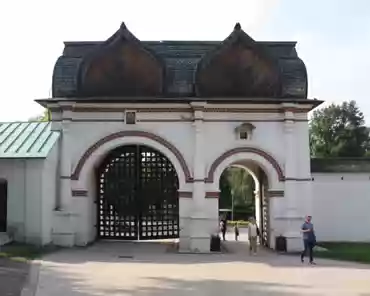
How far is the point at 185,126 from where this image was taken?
62.2ft

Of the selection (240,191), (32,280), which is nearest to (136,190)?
(32,280)

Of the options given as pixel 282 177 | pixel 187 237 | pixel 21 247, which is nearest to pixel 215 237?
pixel 187 237

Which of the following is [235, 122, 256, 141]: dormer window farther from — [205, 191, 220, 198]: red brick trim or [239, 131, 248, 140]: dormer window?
[205, 191, 220, 198]: red brick trim

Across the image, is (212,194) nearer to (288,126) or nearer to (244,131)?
(244,131)

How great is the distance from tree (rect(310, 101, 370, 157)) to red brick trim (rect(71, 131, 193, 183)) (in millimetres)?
34768

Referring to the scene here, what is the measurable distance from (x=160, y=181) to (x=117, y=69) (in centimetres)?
446

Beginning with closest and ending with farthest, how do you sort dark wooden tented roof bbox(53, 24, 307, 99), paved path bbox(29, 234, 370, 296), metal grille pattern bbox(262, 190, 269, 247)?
paved path bbox(29, 234, 370, 296) < dark wooden tented roof bbox(53, 24, 307, 99) < metal grille pattern bbox(262, 190, 269, 247)

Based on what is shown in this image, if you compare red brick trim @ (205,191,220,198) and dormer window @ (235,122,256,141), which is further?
dormer window @ (235,122,256,141)

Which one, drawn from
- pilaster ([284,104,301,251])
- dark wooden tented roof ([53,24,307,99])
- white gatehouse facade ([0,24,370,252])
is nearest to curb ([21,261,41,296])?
white gatehouse facade ([0,24,370,252])

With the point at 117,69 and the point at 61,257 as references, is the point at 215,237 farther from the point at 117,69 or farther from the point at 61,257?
the point at 117,69

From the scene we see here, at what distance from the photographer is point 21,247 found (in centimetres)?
1677

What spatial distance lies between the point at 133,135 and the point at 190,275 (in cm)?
710

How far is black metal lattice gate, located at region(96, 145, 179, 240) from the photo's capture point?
2058cm

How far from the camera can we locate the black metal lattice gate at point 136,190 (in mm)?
20578
